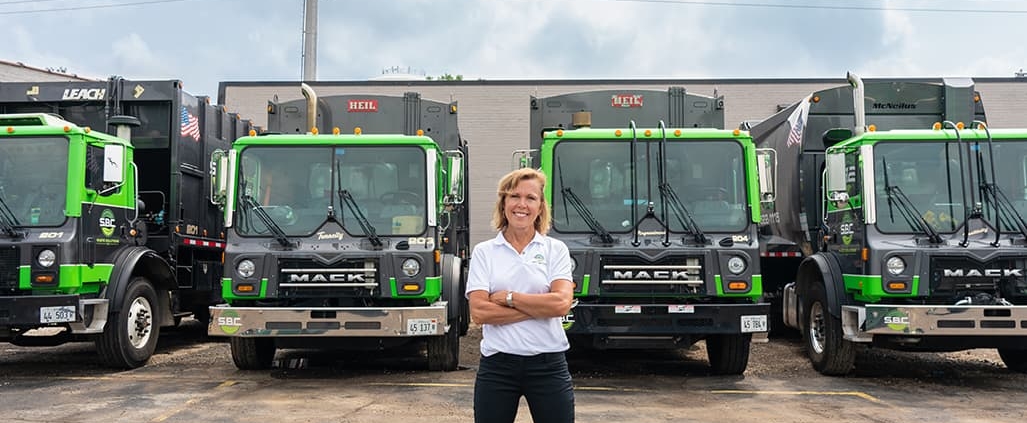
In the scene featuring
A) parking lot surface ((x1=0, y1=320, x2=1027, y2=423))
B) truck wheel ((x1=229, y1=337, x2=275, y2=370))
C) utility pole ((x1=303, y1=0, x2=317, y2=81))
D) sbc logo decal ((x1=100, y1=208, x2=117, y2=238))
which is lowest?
parking lot surface ((x1=0, y1=320, x2=1027, y2=423))

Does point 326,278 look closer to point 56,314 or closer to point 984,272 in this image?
point 56,314

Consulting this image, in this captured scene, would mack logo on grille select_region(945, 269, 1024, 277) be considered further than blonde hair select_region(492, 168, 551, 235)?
Yes

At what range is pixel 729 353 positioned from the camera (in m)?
8.36

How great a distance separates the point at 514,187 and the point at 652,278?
4.43 meters

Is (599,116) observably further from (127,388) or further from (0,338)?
(0,338)

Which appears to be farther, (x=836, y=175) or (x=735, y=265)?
(x=836, y=175)

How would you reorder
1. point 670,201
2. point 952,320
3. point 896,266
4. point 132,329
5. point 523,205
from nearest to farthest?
point 523,205 < point 952,320 < point 896,266 < point 670,201 < point 132,329

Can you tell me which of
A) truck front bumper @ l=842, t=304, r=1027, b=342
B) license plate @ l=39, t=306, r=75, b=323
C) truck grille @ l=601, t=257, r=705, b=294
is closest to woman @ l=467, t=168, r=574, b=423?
truck grille @ l=601, t=257, r=705, b=294

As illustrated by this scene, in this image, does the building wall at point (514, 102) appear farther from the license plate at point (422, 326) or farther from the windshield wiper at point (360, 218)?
the license plate at point (422, 326)

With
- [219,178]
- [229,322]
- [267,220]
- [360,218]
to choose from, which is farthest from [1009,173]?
[219,178]

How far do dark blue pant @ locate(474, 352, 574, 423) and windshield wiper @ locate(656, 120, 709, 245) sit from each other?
466 cm

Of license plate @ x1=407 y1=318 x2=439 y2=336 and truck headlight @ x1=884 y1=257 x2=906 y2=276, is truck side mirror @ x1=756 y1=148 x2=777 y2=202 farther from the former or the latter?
license plate @ x1=407 y1=318 x2=439 y2=336

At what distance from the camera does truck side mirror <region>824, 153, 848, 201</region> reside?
27.1 ft

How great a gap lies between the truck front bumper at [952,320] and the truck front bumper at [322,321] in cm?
415
